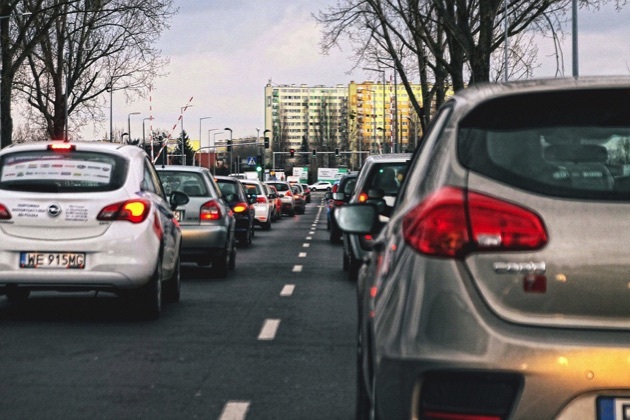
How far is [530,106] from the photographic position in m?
3.91

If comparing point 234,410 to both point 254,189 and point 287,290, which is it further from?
point 254,189

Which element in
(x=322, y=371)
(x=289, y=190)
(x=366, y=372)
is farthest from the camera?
(x=289, y=190)

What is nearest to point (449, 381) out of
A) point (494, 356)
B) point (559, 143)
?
point (494, 356)

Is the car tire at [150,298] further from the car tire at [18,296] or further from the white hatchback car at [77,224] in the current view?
the car tire at [18,296]

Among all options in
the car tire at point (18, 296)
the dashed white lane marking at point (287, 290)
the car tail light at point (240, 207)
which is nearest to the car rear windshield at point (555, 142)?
the car tire at point (18, 296)

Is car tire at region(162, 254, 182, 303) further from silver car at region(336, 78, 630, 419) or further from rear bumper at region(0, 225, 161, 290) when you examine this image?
silver car at region(336, 78, 630, 419)

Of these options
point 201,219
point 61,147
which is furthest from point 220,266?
point 61,147

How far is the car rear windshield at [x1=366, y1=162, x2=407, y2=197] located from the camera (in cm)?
1616

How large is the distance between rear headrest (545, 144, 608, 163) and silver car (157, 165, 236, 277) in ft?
44.4

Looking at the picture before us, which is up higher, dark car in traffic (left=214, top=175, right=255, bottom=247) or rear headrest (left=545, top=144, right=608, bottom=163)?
rear headrest (left=545, top=144, right=608, bottom=163)

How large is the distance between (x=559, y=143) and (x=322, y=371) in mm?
4655

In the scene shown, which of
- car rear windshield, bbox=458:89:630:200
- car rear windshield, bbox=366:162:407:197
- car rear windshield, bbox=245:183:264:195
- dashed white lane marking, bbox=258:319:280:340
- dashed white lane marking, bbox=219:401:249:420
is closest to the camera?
car rear windshield, bbox=458:89:630:200

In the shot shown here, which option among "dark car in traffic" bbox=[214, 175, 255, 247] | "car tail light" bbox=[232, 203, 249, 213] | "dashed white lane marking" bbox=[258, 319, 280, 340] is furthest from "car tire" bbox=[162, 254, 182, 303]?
→ "car tail light" bbox=[232, 203, 249, 213]

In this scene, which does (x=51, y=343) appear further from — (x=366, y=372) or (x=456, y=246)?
(x=456, y=246)
